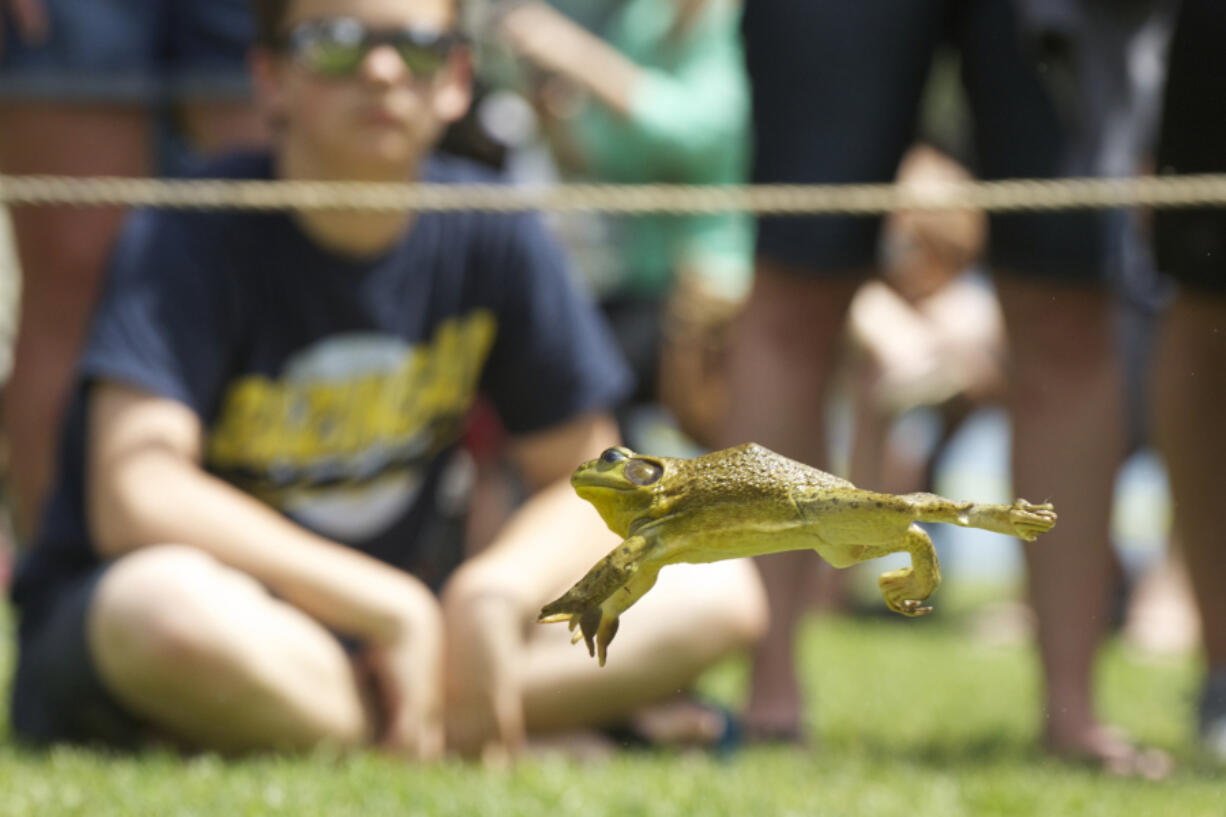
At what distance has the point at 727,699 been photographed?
2.42 meters

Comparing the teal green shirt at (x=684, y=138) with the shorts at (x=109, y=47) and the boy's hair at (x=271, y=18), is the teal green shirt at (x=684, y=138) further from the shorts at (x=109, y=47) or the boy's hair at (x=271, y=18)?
the boy's hair at (x=271, y=18)

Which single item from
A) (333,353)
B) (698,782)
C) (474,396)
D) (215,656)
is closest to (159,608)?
(215,656)

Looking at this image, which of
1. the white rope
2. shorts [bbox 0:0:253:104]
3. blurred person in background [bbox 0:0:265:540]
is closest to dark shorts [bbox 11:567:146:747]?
the white rope

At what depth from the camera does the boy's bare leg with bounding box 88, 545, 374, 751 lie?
1688 mm

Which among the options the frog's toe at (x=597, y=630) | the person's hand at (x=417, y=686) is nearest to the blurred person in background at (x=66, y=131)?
the person's hand at (x=417, y=686)

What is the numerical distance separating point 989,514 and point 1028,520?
0.04 ft

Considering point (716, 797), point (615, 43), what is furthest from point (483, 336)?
point (615, 43)

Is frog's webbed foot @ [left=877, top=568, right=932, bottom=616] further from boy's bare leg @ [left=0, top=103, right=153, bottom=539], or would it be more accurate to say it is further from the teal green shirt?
the teal green shirt

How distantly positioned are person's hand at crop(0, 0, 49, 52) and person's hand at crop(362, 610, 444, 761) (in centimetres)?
125

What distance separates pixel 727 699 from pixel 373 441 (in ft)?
2.74

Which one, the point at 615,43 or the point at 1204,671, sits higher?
the point at 615,43

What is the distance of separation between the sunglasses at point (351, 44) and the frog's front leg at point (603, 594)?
1351 millimetres

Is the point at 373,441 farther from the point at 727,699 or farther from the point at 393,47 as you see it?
the point at 727,699

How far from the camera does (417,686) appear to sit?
165 cm
